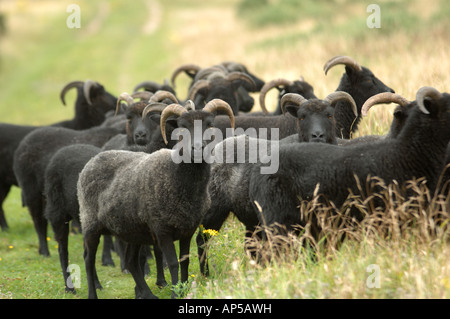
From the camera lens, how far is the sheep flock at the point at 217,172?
7422 mm

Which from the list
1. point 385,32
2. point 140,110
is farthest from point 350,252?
point 385,32

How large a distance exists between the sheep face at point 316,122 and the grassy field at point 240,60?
167 cm

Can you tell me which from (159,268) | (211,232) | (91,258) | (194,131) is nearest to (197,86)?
(159,268)

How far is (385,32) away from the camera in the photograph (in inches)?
1035

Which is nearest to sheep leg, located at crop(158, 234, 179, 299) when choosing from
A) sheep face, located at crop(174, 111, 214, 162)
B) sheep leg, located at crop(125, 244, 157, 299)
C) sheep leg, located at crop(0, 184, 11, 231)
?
sheep leg, located at crop(125, 244, 157, 299)

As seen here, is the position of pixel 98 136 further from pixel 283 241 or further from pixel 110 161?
pixel 283 241

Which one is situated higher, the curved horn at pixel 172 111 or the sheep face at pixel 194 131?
the curved horn at pixel 172 111

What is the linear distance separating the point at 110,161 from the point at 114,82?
80.7ft

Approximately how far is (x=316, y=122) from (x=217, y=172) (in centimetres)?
158

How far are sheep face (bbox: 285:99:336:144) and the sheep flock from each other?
0.6 inches

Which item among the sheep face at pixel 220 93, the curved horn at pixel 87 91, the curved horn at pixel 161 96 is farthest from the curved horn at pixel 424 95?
the curved horn at pixel 87 91

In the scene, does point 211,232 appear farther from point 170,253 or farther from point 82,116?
point 82,116

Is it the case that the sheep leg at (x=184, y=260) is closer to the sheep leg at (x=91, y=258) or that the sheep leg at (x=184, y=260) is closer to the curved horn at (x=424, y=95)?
the sheep leg at (x=91, y=258)

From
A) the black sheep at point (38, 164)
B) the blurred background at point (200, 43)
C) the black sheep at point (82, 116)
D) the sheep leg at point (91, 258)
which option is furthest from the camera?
the blurred background at point (200, 43)
